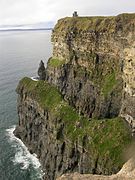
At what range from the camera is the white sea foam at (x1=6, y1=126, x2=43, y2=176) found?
83.7 m

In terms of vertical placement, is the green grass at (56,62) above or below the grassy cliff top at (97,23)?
below

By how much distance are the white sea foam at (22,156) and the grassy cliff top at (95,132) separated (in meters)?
14.3

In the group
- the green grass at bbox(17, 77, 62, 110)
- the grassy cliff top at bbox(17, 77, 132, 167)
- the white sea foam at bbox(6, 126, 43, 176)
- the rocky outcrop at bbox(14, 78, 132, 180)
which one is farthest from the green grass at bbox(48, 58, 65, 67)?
the grassy cliff top at bbox(17, 77, 132, 167)

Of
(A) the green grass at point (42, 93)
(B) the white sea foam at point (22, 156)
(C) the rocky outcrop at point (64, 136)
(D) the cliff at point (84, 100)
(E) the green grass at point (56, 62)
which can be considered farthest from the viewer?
(E) the green grass at point (56, 62)

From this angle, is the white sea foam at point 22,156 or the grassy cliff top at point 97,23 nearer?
the white sea foam at point 22,156

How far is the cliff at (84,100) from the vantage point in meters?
65.5

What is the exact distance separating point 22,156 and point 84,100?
28.7m

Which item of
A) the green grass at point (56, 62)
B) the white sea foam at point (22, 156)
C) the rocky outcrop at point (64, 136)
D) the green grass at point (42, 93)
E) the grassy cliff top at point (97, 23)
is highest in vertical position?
the grassy cliff top at point (97, 23)

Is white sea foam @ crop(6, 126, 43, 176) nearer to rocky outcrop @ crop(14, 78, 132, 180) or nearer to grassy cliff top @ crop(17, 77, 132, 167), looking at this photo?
rocky outcrop @ crop(14, 78, 132, 180)

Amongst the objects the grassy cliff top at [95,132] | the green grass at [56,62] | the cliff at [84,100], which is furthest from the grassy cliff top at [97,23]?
the grassy cliff top at [95,132]

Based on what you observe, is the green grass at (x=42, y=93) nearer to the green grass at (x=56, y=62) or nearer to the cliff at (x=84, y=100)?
the cliff at (x=84, y=100)

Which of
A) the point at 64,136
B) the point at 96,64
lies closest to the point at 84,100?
the point at 96,64

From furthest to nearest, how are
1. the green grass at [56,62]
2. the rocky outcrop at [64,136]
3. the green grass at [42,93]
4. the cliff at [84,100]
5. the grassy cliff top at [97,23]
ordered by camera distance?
the green grass at [56,62] → the grassy cliff top at [97,23] → the green grass at [42,93] → the cliff at [84,100] → the rocky outcrop at [64,136]

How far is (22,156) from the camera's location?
87.9 m
